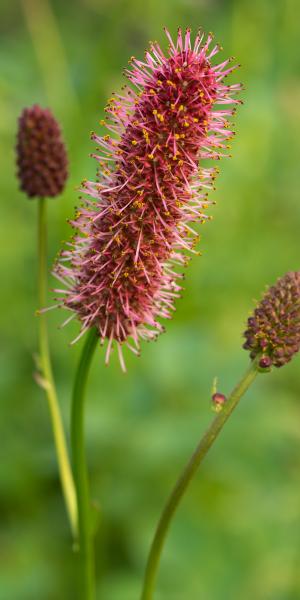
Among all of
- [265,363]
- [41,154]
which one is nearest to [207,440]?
[265,363]

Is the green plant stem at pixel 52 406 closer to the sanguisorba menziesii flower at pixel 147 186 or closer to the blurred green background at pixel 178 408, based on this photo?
the sanguisorba menziesii flower at pixel 147 186

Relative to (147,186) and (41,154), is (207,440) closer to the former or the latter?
(147,186)

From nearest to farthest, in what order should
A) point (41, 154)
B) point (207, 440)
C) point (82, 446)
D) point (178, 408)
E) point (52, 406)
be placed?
1. point (207, 440)
2. point (82, 446)
3. point (52, 406)
4. point (41, 154)
5. point (178, 408)

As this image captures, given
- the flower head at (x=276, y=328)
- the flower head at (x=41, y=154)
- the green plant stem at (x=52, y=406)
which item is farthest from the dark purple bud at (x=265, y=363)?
the flower head at (x=41, y=154)

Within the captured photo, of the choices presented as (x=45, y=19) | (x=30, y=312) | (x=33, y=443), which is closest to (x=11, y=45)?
(x=45, y=19)

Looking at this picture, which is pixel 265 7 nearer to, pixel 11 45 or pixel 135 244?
pixel 11 45
